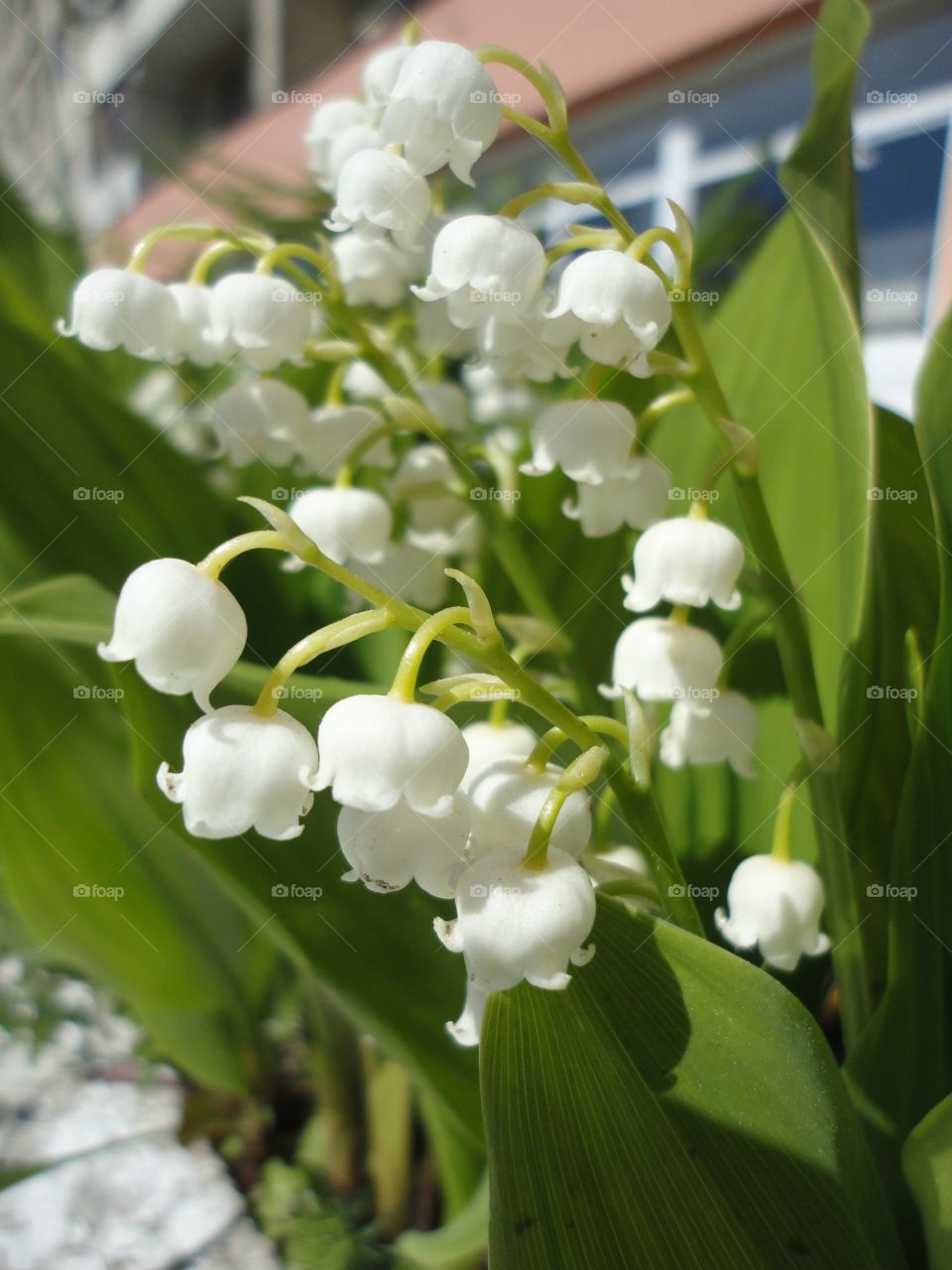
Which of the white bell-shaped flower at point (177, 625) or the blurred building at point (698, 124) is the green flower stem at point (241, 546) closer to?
the white bell-shaped flower at point (177, 625)

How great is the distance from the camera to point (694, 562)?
1.51 feet

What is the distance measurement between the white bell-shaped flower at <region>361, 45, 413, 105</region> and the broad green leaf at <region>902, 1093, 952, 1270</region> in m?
0.51

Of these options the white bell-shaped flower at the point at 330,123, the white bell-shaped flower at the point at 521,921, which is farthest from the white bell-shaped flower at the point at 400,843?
the white bell-shaped flower at the point at 330,123

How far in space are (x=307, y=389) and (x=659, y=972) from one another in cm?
68

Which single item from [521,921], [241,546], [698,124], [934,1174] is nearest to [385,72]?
[241,546]

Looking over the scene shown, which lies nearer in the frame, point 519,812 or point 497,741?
point 519,812

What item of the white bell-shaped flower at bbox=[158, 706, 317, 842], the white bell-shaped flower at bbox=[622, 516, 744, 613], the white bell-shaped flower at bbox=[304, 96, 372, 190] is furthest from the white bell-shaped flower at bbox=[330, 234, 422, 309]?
the white bell-shaped flower at bbox=[158, 706, 317, 842]

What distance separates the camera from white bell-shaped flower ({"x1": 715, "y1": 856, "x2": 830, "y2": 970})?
0.46m

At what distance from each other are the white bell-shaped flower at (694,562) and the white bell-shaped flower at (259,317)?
229 millimetres

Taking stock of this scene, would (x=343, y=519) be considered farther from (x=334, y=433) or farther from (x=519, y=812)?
(x=519, y=812)

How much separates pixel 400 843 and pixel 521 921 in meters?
0.05

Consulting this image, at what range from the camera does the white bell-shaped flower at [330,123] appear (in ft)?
2.00

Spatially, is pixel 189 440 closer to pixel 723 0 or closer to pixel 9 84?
pixel 723 0

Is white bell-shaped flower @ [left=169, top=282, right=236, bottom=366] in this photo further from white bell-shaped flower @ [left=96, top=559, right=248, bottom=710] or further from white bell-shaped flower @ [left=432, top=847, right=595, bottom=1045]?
white bell-shaped flower @ [left=432, top=847, right=595, bottom=1045]
